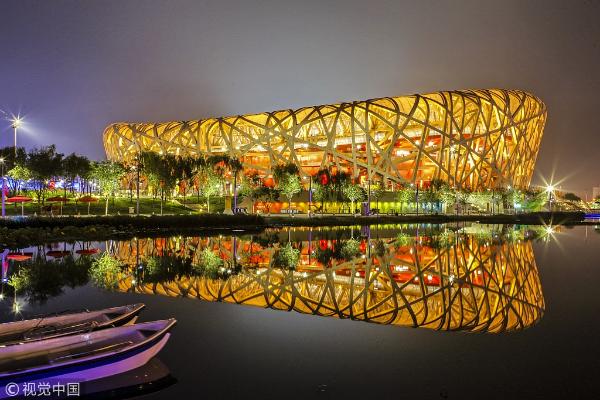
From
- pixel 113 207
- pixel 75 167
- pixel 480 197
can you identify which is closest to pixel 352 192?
pixel 480 197

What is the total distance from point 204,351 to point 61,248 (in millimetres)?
20732

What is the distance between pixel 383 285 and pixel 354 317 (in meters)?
3.68

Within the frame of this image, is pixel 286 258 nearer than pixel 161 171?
Yes

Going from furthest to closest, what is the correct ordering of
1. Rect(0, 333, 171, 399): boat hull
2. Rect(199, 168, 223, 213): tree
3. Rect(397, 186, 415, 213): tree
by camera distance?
Rect(397, 186, 415, 213): tree < Rect(199, 168, 223, 213): tree < Rect(0, 333, 171, 399): boat hull

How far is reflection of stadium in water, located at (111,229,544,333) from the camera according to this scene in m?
11.8

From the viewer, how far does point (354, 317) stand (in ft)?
37.8

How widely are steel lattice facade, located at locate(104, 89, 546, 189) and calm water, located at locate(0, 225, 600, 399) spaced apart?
62.9 m

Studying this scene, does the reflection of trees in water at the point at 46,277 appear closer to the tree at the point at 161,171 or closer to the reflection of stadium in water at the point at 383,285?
the reflection of stadium in water at the point at 383,285

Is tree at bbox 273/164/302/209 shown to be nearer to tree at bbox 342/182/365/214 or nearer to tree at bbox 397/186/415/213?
tree at bbox 342/182/365/214

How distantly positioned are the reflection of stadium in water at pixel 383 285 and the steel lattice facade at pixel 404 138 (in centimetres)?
6007

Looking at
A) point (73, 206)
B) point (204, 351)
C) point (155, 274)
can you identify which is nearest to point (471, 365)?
point (204, 351)

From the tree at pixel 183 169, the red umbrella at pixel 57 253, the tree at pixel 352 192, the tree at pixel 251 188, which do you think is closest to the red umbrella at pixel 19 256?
the red umbrella at pixel 57 253

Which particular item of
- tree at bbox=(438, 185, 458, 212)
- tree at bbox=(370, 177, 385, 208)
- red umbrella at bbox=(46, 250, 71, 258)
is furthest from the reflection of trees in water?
tree at bbox=(438, 185, 458, 212)

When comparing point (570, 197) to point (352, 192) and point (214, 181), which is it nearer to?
point (352, 192)
